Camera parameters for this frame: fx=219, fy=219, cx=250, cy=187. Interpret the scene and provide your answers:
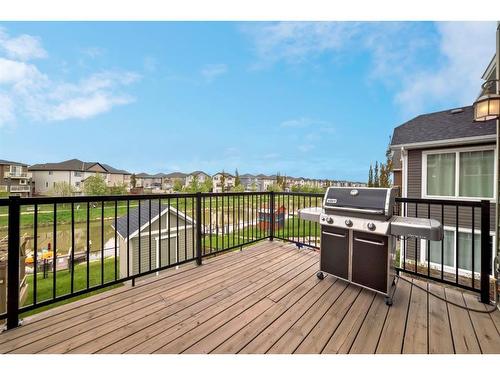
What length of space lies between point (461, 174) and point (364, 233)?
565cm

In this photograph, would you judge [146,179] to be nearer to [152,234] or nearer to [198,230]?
[152,234]

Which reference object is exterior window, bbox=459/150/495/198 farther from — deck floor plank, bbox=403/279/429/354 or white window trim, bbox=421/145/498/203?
deck floor plank, bbox=403/279/429/354

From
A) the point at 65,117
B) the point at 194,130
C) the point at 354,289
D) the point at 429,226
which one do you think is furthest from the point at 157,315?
the point at 194,130

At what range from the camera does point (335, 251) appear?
234 cm

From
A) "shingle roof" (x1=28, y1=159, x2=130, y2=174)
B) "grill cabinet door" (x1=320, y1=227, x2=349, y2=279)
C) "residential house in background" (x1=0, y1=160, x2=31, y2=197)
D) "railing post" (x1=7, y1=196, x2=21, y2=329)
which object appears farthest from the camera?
"shingle roof" (x1=28, y1=159, x2=130, y2=174)

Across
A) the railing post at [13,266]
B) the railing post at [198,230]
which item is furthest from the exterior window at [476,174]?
the railing post at [13,266]

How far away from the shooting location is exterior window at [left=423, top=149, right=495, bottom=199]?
5289 mm

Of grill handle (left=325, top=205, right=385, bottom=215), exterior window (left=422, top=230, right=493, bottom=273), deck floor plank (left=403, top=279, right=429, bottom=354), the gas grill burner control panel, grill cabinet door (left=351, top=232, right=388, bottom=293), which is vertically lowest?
exterior window (left=422, top=230, right=493, bottom=273)

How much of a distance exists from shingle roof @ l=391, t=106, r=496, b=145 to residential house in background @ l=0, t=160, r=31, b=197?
19.8m

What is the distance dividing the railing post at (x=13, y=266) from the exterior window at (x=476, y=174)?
820 centimetres

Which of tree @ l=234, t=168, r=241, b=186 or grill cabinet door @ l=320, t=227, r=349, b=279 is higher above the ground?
tree @ l=234, t=168, r=241, b=186

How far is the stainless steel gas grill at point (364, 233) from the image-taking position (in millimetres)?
1929

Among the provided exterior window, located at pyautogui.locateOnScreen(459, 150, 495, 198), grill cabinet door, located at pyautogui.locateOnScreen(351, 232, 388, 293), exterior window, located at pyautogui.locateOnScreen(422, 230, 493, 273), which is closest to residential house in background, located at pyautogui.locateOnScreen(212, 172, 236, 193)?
exterior window, located at pyautogui.locateOnScreen(422, 230, 493, 273)

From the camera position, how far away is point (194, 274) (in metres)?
2.59
